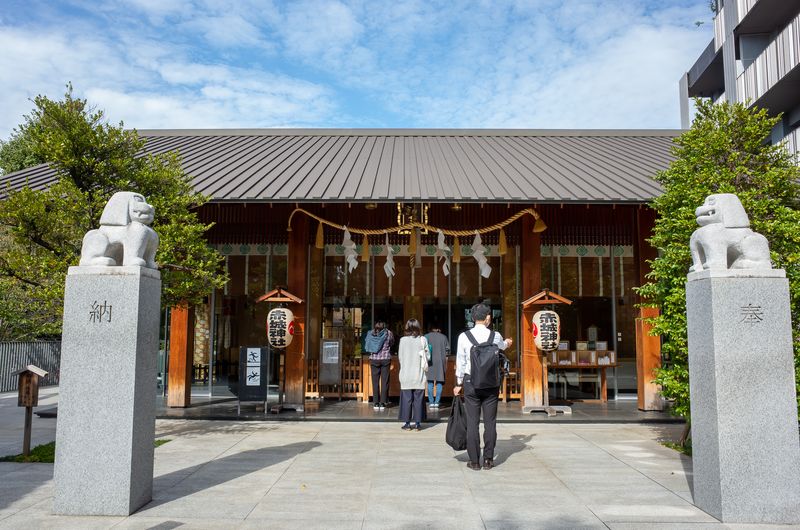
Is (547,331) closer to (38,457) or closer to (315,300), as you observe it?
(315,300)

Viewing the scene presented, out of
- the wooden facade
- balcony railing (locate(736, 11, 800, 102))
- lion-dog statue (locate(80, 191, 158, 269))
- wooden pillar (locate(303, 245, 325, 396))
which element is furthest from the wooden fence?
balcony railing (locate(736, 11, 800, 102))

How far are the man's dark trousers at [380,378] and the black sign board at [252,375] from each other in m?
2.23

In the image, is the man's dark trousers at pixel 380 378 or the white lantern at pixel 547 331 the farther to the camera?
the man's dark trousers at pixel 380 378

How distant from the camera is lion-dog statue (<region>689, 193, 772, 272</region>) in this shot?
5.04 m

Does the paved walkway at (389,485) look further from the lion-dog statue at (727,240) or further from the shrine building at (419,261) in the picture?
the shrine building at (419,261)

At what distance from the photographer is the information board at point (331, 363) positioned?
12492 millimetres

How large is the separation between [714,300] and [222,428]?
7.72 m

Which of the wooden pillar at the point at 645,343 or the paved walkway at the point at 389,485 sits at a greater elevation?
the wooden pillar at the point at 645,343

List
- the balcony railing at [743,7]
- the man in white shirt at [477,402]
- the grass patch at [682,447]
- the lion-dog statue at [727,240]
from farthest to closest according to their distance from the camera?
the balcony railing at [743,7] < the grass patch at [682,447] < the man in white shirt at [477,402] < the lion-dog statue at [727,240]

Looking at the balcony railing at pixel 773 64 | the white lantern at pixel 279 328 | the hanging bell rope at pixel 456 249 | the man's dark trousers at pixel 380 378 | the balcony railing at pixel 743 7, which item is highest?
the balcony railing at pixel 743 7

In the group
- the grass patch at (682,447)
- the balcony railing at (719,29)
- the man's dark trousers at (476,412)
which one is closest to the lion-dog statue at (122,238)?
the man's dark trousers at (476,412)

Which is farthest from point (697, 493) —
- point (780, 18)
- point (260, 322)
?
point (780, 18)

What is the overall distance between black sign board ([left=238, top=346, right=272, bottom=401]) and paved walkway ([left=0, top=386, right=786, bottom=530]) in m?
1.59

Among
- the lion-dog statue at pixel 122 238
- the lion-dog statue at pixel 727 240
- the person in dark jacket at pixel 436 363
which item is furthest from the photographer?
the person in dark jacket at pixel 436 363
